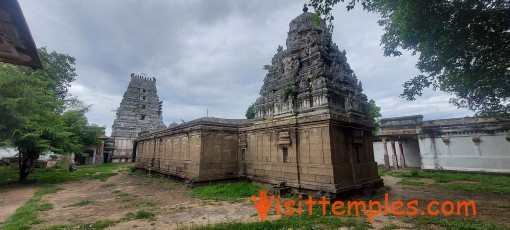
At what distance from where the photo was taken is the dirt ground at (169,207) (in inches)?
278

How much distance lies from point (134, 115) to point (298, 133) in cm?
3880

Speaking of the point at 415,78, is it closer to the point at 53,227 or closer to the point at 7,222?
the point at 53,227

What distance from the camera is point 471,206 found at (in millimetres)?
8727

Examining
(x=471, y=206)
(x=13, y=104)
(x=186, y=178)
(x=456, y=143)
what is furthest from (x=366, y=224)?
(x=456, y=143)

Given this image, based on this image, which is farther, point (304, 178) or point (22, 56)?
point (304, 178)

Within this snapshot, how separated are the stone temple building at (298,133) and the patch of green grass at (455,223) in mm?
3147

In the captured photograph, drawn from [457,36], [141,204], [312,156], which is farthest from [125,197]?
[457,36]

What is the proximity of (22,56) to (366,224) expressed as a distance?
27.1ft

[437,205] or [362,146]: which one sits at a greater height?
[362,146]

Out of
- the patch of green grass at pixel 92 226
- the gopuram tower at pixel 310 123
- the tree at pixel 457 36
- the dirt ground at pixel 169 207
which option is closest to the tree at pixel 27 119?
the dirt ground at pixel 169 207

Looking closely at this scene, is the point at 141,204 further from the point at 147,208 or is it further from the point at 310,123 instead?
the point at 310,123

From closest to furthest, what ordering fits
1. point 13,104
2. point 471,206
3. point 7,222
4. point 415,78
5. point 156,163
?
point 7,222 < point 471,206 < point 415,78 < point 13,104 < point 156,163

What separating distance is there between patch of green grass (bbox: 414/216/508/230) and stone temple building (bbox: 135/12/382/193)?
3147mm

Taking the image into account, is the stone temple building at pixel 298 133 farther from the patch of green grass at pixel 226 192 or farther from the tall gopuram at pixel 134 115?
the tall gopuram at pixel 134 115
